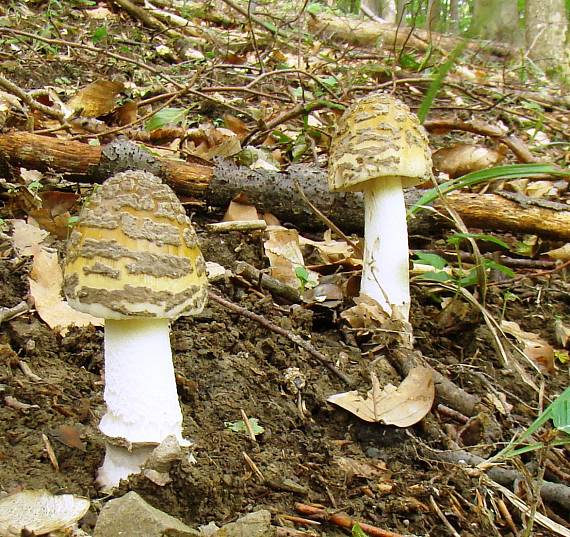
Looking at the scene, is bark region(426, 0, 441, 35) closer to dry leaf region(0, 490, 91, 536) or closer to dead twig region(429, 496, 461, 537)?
dead twig region(429, 496, 461, 537)

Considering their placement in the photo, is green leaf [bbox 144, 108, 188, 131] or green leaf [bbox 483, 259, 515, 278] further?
green leaf [bbox 144, 108, 188, 131]

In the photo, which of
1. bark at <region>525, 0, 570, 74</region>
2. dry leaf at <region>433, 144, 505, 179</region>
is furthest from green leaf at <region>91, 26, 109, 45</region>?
bark at <region>525, 0, 570, 74</region>

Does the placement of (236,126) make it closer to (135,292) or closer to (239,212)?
(239,212)

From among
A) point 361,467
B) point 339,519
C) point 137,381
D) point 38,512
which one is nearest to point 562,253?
point 361,467

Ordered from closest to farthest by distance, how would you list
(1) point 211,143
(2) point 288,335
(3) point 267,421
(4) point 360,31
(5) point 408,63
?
(3) point 267,421 < (2) point 288,335 < (1) point 211,143 < (5) point 408,63 < (4) point 360,31

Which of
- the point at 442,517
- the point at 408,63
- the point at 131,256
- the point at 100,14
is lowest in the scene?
the point at 442,517

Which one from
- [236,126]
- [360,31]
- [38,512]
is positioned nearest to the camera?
[38,512]

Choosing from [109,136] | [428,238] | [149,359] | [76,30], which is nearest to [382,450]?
[149,359]

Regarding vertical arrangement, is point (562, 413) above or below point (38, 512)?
above
